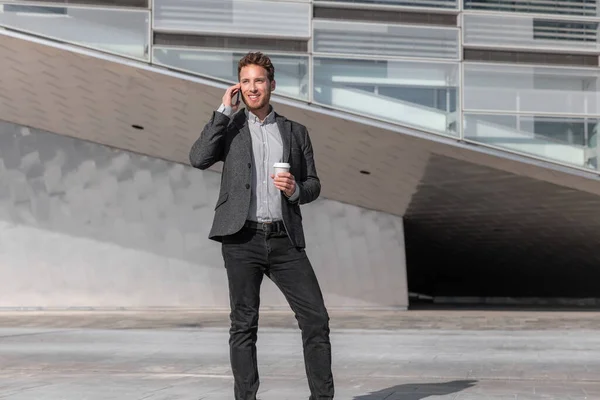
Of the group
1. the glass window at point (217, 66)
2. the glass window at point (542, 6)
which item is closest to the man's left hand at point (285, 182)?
the glass window at point (217, 66)

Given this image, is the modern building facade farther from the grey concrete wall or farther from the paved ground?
the paved ground

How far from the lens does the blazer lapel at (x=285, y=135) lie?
14.9ft

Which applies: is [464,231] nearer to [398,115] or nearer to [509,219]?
[509,219]

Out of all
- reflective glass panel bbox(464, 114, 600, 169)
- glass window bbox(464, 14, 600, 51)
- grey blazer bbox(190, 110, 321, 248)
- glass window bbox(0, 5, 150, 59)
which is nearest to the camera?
grey blazer bbox(190, 110, 321, 248)

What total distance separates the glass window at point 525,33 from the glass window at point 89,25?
5569mm

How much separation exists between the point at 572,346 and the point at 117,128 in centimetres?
1145

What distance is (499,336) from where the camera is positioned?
11664mm

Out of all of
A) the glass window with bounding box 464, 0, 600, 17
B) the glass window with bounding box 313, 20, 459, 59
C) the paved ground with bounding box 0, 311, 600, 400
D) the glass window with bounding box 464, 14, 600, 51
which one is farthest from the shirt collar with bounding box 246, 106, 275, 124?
the glass window with bounding box 464, 0, 600, 17

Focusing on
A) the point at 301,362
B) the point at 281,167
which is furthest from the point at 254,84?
the point at 301,362

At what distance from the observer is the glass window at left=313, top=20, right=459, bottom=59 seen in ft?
50.3

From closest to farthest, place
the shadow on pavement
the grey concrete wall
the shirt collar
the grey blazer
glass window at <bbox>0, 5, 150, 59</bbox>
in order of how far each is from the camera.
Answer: the grey blazer, the shirt collar, the shadow on pavement, glass window at <bbox>0, 5, 150, 59</bbox>, the grey concrete wall

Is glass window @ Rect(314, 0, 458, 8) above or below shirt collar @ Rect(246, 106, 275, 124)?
above

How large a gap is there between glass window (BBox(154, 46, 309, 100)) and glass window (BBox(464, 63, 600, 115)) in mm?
2840

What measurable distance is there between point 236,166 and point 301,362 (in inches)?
149
